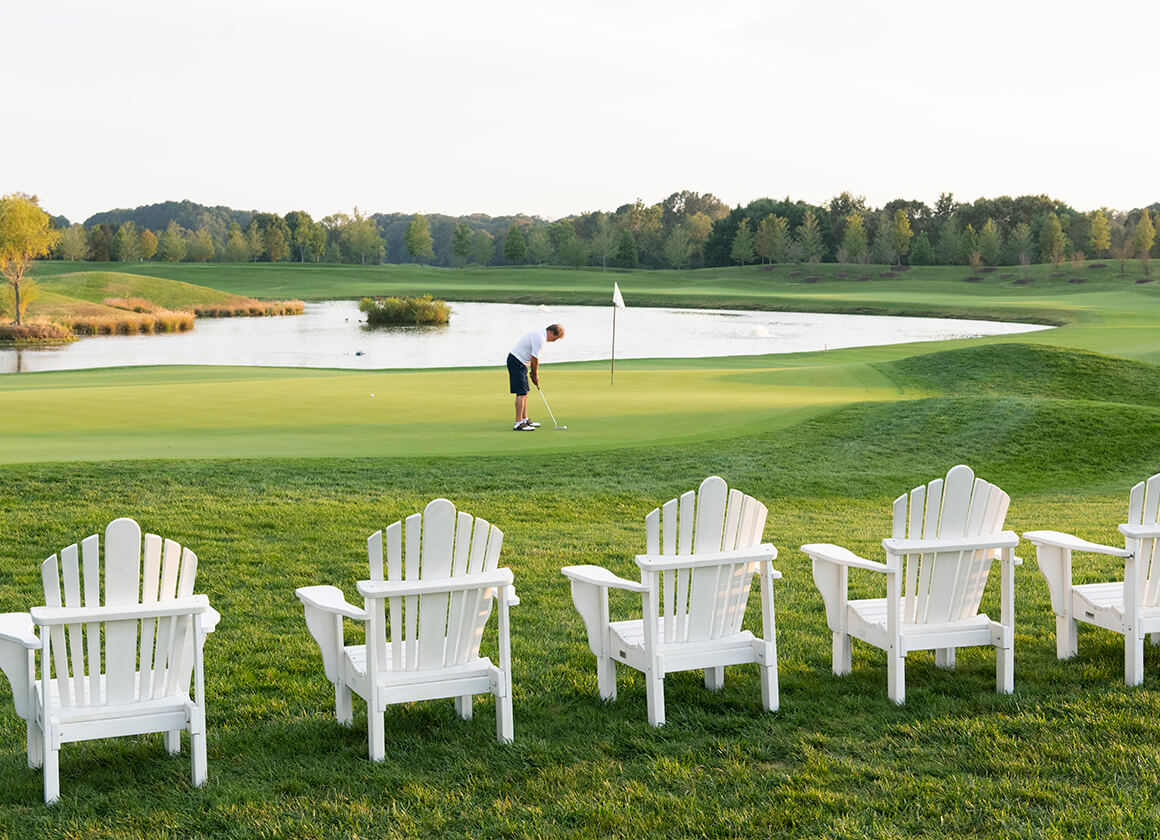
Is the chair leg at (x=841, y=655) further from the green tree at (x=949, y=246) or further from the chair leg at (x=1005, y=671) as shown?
the green tree at (x=949, y=246)

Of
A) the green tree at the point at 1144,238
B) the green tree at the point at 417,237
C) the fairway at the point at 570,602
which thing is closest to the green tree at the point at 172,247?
the green tree at the point at 417,237

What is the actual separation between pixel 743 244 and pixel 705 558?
4392 inches

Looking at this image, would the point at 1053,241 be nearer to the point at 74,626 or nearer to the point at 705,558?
the point at 705,558

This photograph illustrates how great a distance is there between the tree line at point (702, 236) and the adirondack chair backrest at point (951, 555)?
9493 centimetres

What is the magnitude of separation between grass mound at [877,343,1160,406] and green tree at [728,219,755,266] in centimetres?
8934

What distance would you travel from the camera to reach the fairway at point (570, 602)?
4262mm

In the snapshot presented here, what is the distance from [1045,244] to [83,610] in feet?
336

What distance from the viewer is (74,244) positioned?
12938cm

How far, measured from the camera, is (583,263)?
5079 inches

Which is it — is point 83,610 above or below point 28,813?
above

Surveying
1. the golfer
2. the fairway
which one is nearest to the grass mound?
the fairway

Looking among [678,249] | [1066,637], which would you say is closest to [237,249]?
[678,249]

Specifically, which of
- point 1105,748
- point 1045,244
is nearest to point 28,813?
point 1105,748

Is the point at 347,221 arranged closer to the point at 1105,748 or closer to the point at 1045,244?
the point at 1045,244
